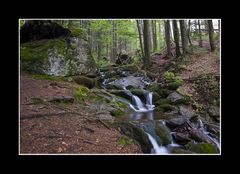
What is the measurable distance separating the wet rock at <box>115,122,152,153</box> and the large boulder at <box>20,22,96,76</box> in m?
5.73

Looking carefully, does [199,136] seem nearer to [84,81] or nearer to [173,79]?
[173,79]

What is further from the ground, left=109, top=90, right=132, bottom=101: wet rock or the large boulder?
the large boulder

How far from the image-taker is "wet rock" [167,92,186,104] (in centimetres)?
1151

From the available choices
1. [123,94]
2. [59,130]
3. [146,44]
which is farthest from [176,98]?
[146,44]

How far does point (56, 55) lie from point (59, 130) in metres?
6.76

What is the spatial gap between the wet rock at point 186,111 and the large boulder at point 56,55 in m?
5.90

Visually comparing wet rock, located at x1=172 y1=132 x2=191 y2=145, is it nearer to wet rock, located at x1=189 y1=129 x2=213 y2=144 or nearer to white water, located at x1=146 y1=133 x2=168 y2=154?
wet rock, located at x1=189 y1=129 x2=213 y2=144

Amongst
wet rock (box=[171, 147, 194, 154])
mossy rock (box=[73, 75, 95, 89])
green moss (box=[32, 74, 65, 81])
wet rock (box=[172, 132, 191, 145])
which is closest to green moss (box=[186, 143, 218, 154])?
wet rock (box=[171, 147, 194, 154])

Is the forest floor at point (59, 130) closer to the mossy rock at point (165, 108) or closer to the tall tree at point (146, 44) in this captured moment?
the mossy rock at point (165, 108)

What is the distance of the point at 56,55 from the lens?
13250 mm

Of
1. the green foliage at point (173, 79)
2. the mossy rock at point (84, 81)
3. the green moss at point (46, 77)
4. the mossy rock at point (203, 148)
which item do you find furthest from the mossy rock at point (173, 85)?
the mossy rock at point (203, 148)

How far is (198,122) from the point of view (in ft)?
33.2

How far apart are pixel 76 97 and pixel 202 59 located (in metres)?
9.46

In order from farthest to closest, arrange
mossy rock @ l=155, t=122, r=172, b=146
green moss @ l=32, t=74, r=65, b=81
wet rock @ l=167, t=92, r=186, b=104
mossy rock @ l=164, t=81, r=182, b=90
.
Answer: mossy rock @ l=164, t=81, r=182, b=90 → green moss @ l=32, t=74, r=65, b=81 → wet rock @ l=167, t=92, r=186, b=104 → mossy rock @ l=155, t=122, r=172, b=146
